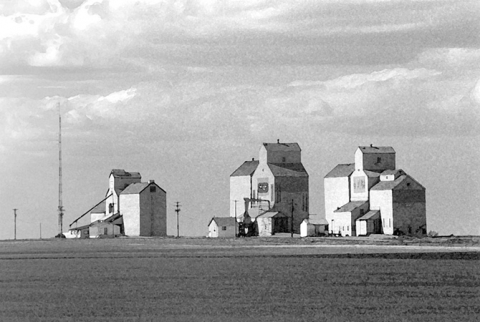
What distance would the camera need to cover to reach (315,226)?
148 meters

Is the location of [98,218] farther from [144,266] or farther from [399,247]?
[144,266]

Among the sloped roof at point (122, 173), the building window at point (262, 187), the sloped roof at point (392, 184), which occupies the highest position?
the sloped roof at point (122, 173)

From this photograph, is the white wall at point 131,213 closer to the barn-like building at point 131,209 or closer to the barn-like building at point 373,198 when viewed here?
the barn-like building at point 131,209

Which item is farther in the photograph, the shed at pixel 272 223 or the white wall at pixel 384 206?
the shed at pixel 272 223

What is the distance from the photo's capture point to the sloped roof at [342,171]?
481ft

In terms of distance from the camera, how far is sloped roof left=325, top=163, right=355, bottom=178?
14675 centimetres

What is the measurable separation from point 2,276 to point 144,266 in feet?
A: 45.8

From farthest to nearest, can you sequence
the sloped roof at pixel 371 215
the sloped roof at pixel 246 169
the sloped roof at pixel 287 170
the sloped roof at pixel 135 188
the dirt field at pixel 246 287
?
1. the sloped roof at pixel 135 188
2. the sloped roof at pixel 246 169
3. the sloped roof at pixel 287 170
4. the sloped roof at pixel 371 215
5. the dirt field at pixel 246 287

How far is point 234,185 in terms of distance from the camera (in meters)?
163

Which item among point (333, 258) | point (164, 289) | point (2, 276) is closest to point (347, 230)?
point (333, 258)

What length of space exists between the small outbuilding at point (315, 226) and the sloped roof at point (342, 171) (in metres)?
5.37

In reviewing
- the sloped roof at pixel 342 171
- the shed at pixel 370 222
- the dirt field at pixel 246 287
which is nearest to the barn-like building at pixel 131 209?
the sloped roof at pixel 342 171

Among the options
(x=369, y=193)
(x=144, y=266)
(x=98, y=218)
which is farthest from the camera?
(x=98, y=218)

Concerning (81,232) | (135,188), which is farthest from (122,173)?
(81,232)
